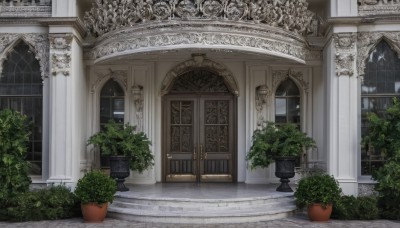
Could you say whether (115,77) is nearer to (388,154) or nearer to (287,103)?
(287,103)

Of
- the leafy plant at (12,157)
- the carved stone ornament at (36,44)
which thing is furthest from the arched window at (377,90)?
the leafy plant at (12,157)

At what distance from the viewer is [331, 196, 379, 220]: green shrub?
1155cm

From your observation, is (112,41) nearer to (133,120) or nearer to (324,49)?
(133,120)

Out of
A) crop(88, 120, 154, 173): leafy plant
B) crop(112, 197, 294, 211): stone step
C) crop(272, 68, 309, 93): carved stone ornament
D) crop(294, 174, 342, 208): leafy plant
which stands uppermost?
crop(272, 68, 309, 93): carved stone ornament

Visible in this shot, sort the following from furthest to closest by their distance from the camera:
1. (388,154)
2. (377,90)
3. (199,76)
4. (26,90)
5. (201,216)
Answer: (199,76) < (26,90) < (377,90) < (388,154) < (201,216)

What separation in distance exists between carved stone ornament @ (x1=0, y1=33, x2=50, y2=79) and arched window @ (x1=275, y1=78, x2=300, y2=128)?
624cm

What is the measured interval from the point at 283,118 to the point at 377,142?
3.26 meters

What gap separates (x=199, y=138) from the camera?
15.0 meters

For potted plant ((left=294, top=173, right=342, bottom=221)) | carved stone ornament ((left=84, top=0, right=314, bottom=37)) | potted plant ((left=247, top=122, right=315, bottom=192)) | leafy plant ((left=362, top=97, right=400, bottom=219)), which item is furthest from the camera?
potted plant ((left=247, top=122, right=315, bottom=192))

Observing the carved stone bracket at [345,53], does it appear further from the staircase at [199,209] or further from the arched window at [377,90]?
the staircase at [199,209]

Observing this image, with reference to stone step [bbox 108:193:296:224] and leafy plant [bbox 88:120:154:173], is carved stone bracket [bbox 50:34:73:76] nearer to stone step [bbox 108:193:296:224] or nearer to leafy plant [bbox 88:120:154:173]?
leafy plant [bbox 88:120:154:173]

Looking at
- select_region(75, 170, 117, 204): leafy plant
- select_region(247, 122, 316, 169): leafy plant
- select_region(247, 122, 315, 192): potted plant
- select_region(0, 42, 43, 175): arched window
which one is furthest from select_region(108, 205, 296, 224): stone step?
select_region(0, 42, 43, 175): arched window

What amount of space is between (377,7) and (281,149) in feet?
13.8

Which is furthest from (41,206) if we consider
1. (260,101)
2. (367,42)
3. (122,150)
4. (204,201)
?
(367,42)
